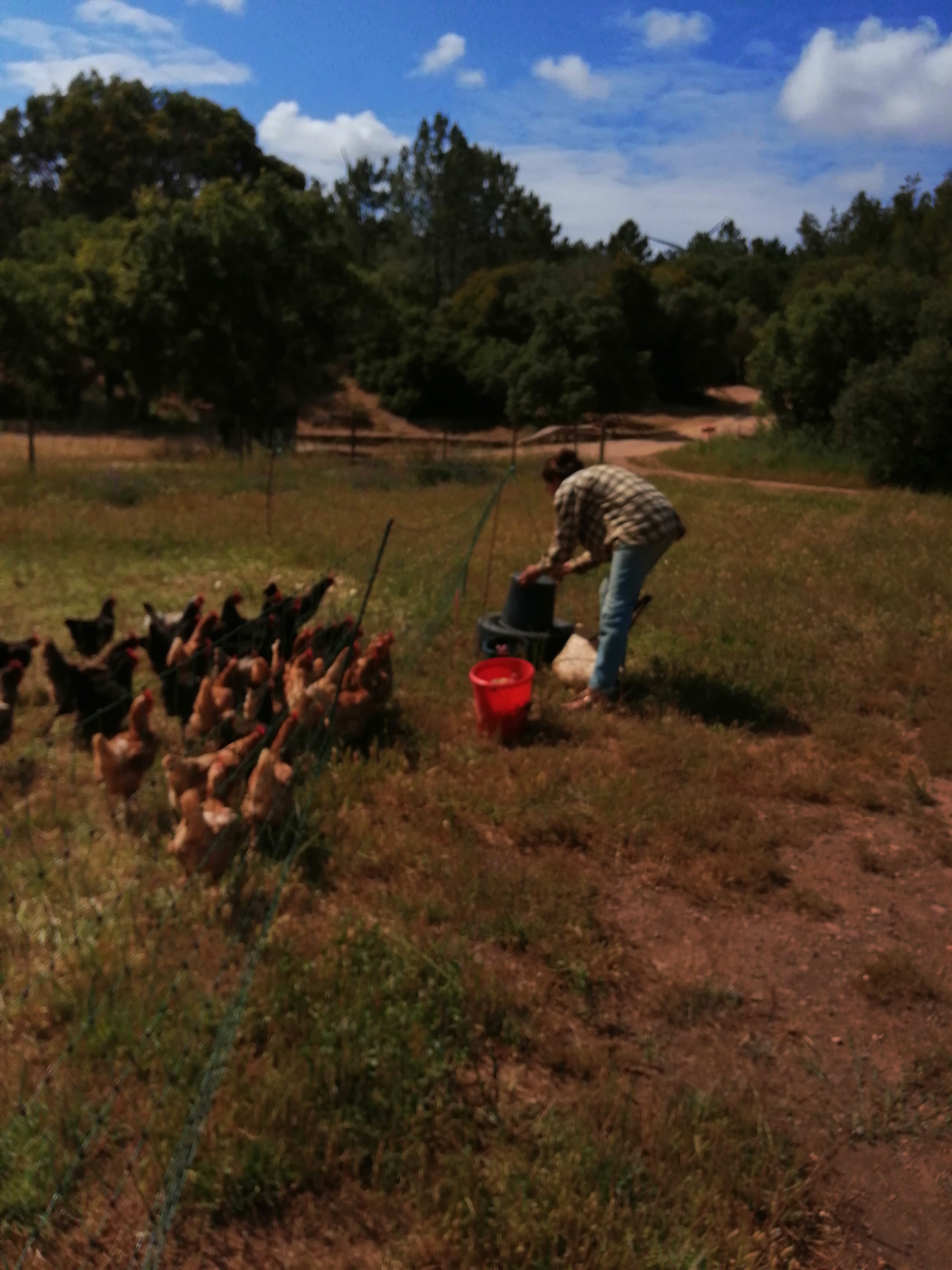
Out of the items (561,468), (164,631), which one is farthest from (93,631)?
(561,468)

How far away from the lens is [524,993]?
137 inches

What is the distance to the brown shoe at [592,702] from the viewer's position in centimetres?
602

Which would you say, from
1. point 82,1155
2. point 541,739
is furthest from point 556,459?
point 82,1155

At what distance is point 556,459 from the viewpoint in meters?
6.42

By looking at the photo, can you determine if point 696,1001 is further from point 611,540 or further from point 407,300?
point 407,300

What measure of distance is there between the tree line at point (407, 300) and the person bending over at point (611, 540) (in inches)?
515

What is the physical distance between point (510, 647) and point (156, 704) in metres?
2.28

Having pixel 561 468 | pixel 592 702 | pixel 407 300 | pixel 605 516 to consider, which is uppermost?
pixel 407 300

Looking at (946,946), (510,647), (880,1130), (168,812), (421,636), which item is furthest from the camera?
(421,636)

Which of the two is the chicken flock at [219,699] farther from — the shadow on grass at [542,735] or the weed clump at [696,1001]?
the weed clump at [696,1001]

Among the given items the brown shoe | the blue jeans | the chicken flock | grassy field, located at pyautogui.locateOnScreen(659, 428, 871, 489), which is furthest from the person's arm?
grassy field, located at pyautogui.locateOnScreen(659, 428, 871, 489)

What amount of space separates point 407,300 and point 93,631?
37.6 m

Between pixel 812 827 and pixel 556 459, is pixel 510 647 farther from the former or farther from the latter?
pixel 812 827

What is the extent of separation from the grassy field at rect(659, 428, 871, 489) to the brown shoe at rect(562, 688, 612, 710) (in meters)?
17.1
